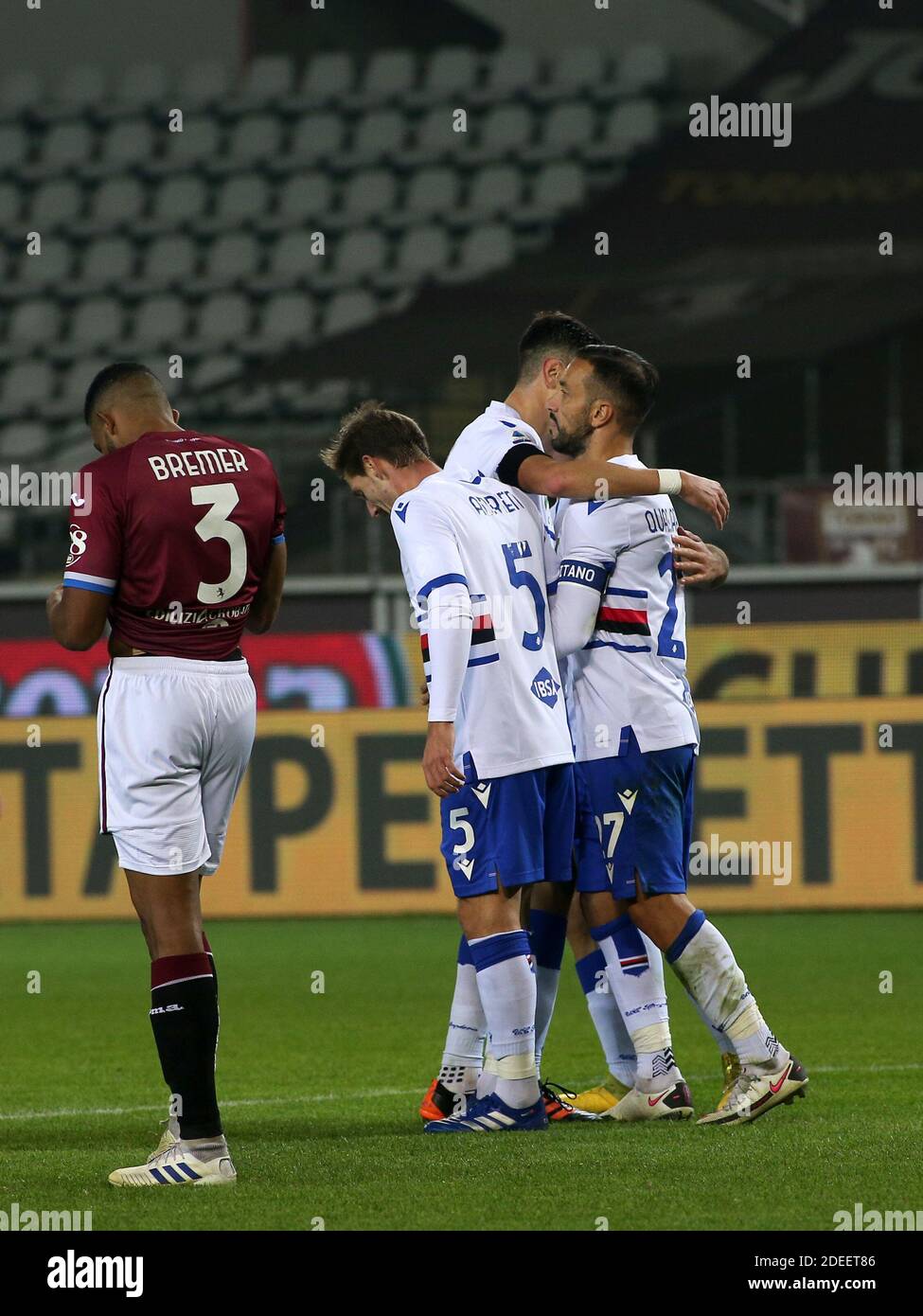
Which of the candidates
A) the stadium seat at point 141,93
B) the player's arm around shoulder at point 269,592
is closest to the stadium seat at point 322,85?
the stadium seat at point 141,93

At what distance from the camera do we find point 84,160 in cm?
2059

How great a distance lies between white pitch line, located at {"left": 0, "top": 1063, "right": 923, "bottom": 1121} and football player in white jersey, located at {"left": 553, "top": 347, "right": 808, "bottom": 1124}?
0.80 m

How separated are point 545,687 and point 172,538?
1135mm

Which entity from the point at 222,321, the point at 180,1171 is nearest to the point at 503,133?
the point at 222,321

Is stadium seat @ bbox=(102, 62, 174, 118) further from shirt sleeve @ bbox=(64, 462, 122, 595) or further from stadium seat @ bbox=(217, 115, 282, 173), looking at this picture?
shirt sleeve @ bbox=(64, 462, 122, 595)

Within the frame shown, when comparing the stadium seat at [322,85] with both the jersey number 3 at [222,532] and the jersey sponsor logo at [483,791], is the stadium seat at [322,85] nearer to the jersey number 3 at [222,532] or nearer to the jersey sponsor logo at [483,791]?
the jersey sponsor logo at [483,791]

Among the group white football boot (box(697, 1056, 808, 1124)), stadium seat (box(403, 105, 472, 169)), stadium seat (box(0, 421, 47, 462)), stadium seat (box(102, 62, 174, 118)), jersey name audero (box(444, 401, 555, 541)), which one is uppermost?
stadium seat (box(102, 62, 174, 118))

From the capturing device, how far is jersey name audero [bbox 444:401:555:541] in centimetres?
473

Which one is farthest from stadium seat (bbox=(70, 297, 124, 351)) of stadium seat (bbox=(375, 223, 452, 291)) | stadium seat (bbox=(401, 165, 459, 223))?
stadium seat (bbox=(401, 165, 459, 223))

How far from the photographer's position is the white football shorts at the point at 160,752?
3.97 metres

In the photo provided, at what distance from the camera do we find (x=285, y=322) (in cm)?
1888

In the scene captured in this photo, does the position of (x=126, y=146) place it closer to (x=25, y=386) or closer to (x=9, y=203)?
(x=9, y=203)

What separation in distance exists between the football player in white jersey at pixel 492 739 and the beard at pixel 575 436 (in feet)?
0.85

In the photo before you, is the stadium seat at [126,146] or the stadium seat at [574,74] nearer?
the stadium seat at [574,74]
